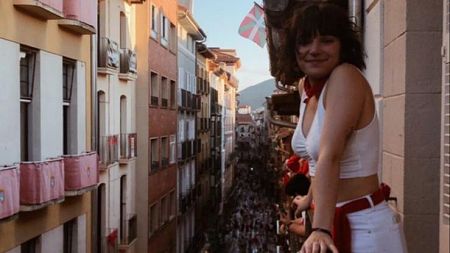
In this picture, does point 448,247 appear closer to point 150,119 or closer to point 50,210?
point 50,210

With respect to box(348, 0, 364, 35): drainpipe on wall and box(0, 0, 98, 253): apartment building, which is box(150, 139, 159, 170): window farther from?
box(348, 0, 364, 35): drainpipe on wall

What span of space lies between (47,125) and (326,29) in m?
12.0

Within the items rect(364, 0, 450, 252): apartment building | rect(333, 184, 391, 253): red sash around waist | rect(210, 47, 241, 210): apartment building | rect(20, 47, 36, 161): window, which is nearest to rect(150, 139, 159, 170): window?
rect(20, 47, 36, 161): window

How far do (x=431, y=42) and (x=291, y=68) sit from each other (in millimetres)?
1252

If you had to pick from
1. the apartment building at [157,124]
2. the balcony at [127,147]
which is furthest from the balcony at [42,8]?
the apartment building at [157,124]

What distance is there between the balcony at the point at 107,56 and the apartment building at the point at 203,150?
21.7m

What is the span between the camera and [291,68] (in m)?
2.60

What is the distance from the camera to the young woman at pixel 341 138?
2064 mm

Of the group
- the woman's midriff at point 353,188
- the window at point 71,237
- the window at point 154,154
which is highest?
the woman's midriff at point 353,188

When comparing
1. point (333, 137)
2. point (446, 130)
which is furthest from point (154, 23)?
point (333, 137)

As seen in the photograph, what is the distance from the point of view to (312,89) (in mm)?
2379

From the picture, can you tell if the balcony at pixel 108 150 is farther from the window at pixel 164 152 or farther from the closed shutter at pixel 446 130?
the closed shutter at pixel 446 130

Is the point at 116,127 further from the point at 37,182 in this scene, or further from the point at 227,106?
the point at 227,106

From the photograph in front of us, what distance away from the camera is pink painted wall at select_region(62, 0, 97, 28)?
46.0ft
